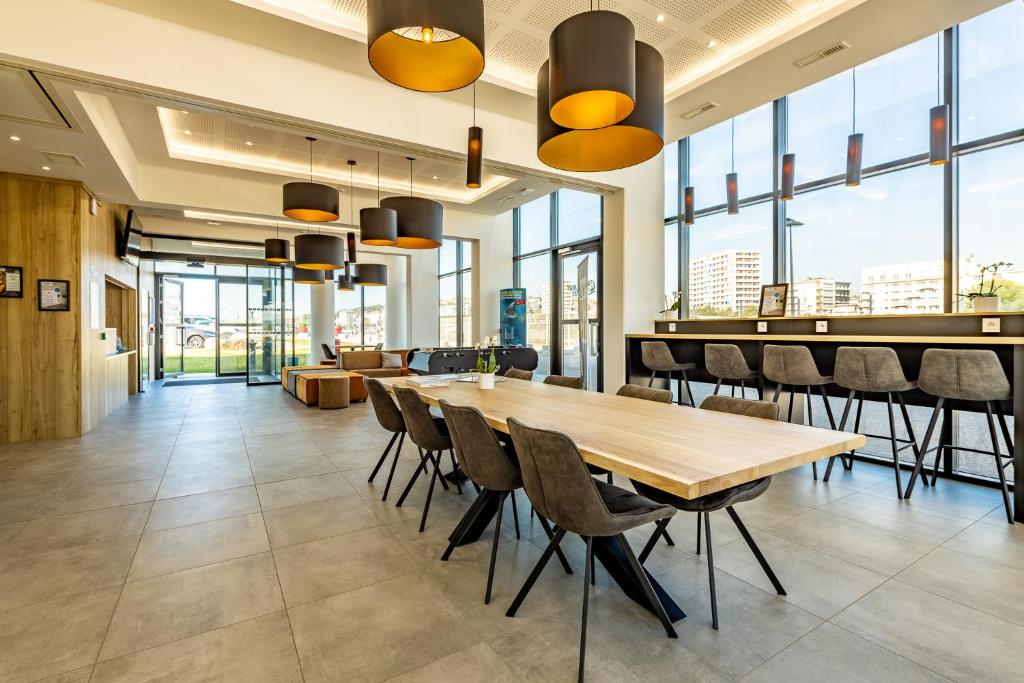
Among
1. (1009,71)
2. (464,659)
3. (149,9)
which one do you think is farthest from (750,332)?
(149,9)

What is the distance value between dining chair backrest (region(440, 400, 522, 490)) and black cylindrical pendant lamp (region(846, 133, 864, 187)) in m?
4.10

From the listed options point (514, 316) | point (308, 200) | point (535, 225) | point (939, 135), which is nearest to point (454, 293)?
point (514, 316)

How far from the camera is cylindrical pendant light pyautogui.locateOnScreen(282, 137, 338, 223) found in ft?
15.9

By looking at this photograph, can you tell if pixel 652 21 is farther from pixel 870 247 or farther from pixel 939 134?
pixel 870 247

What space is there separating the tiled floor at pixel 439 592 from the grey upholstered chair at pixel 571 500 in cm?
24

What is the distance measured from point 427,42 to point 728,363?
158 inches

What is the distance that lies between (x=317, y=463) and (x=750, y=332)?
15.4 ft

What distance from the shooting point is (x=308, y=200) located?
4.86 metres

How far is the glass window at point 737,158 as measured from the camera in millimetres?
5703

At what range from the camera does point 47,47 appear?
10.3 ft

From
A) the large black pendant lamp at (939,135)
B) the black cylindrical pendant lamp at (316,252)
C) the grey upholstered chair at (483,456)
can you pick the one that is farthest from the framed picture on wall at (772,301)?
the black cylindrical pendant lamp at (316,252)

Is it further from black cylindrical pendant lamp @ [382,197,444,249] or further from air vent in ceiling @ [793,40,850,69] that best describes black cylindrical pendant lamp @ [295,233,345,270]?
air vent in ceiling @ [793,40,850,69]

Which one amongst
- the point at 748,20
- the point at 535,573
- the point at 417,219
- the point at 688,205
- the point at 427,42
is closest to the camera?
the point at 535,573

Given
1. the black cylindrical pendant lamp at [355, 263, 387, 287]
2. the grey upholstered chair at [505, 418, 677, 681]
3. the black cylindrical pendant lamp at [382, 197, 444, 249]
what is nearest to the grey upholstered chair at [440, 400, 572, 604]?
the grey upholstered chair at [505, 418, 677, 681]
